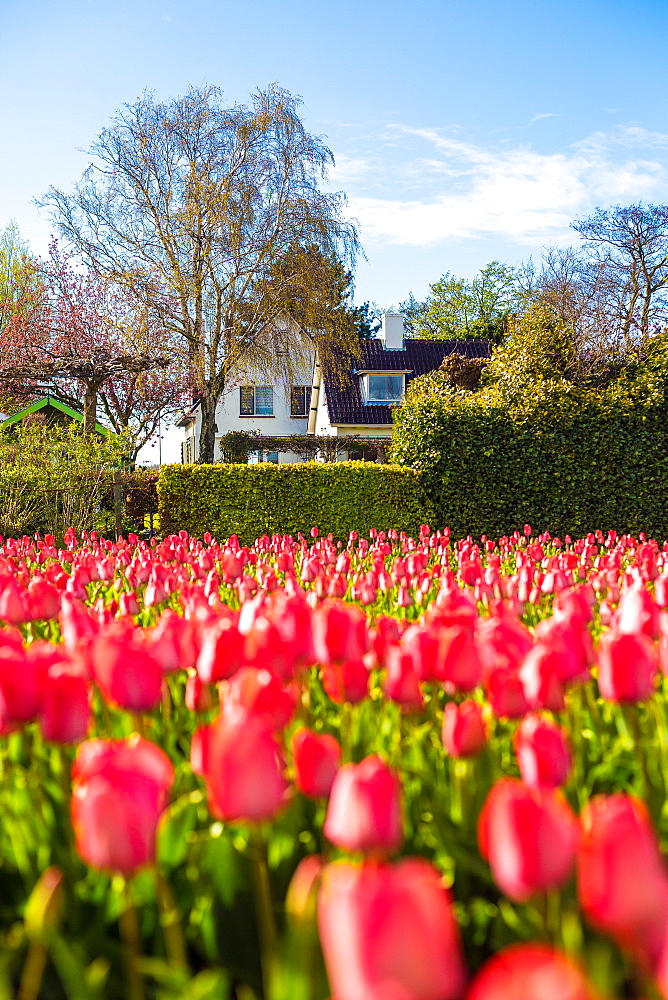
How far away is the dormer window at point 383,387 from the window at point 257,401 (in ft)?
19.6

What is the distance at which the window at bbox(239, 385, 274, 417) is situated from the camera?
41.5 meters

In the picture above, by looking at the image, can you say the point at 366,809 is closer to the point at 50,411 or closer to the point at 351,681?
the point at 351,681

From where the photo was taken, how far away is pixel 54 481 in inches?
Answer: 439

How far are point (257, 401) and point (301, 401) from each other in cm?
230

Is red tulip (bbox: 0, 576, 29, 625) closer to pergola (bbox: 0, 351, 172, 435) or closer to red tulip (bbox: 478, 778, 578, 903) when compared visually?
red tulip (bbox: 478, 778, 578, 903)

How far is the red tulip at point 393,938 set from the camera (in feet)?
2.33

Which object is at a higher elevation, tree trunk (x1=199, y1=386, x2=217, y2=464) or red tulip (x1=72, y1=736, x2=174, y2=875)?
tree trunk (x1=199, y1=386, x2=217, y2=464)

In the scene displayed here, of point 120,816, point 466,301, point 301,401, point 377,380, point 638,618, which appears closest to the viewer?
point 120,816

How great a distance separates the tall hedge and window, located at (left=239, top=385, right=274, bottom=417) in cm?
2847

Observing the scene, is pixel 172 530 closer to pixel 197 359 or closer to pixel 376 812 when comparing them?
pixel 376 812

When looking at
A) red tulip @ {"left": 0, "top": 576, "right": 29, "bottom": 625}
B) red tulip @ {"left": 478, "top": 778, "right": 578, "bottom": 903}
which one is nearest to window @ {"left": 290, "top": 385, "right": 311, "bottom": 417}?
red tulip @ {"left": 0, "top": 576, "right": 29, "bottom": 625}

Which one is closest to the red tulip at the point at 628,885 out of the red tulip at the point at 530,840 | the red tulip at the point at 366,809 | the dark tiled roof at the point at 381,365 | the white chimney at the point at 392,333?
the red tulip at the point at 530,840

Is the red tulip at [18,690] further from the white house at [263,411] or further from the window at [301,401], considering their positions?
the window at [301,401]

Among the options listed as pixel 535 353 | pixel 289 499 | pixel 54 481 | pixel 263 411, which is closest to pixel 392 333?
pixel 263 411
